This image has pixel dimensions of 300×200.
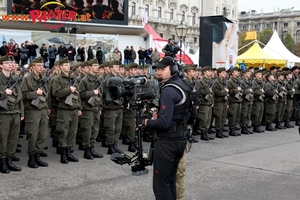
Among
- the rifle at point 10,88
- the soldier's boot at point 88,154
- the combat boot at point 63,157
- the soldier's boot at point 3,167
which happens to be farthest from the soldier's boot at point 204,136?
the soldier's boot at point 3,167

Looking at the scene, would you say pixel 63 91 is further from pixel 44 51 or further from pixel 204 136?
pixel 44 51

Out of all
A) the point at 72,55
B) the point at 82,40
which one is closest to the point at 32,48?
the point at 72,55

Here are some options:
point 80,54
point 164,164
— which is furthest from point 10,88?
point 80,54

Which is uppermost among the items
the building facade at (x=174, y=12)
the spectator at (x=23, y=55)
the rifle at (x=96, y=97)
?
the building facade at (x=174, y=12)

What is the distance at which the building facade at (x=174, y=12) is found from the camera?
81938 millimetres

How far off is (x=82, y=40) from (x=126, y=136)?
63.2ft

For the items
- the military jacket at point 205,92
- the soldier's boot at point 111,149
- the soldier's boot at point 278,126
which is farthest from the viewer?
the soldier's boot at point 278,126

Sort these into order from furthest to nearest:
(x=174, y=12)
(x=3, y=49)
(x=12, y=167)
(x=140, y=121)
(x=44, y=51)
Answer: (x=174, y=12), (x=44, y=51), (x=3, y=49), (x=12, y=167), (x=140, y=121)

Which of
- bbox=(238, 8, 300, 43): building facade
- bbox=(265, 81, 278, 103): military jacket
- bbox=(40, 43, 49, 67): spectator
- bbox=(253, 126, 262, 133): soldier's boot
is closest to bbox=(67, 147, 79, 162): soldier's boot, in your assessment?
bbox=(253, 126, 262, 133): soldier's boot

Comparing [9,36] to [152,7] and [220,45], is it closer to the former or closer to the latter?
[220,45]

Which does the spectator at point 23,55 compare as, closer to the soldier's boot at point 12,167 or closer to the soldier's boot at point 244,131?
the soldier's boot at point 244,131

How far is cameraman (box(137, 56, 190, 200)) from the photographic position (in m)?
5.00

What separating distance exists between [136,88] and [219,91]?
309 inches

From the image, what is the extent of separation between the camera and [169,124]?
4965 mm
